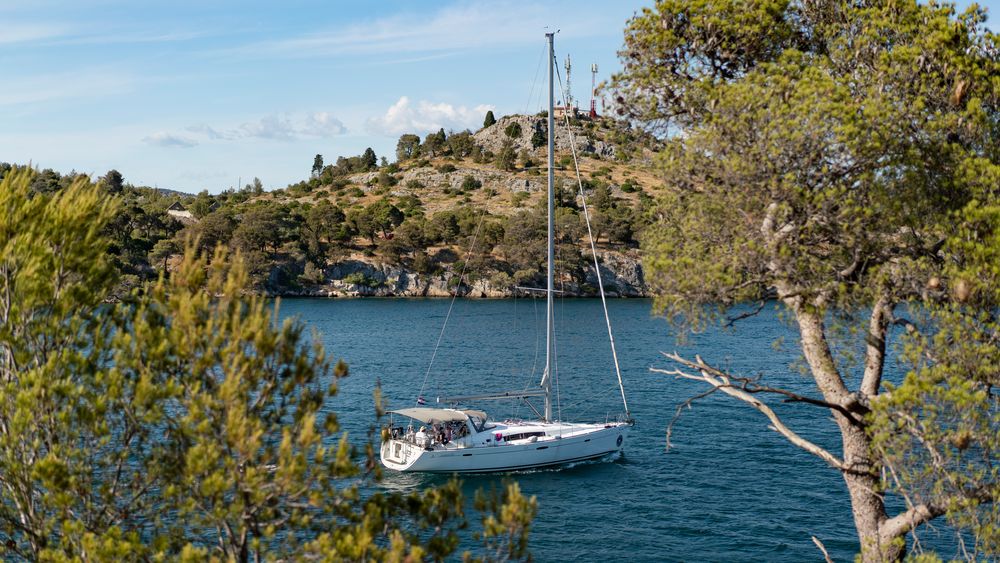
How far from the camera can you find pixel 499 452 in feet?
130

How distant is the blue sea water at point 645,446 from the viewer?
31.5 metres

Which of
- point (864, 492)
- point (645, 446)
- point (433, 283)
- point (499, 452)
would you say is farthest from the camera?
point (433, 283)

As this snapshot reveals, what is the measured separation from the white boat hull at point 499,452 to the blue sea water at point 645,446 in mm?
576

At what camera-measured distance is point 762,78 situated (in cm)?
1384

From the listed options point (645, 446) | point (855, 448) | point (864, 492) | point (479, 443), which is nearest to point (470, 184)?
point (645, 446)

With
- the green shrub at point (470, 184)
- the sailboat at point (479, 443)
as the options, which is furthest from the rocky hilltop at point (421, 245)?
the sailboat at point (479, 443)

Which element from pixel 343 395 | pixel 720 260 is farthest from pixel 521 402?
pixel 720 260

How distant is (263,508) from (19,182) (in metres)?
6.84

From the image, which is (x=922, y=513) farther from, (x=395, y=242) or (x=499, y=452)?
(x=395, y=242)

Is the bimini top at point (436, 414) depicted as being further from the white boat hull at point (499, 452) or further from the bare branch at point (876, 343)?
the bare branch at point (876, 343)

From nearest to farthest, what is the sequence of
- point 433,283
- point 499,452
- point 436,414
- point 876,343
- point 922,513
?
point 922,513 < point 876,343 < point 436,414 < point 499,452 < point 433,283

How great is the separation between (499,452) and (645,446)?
33.4ft

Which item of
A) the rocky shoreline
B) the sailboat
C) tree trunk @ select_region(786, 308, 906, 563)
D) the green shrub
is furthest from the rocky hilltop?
tree trunk @ select_region(786, 308, 906, 563)

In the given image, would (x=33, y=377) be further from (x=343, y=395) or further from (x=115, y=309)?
(x=343, y=395)
